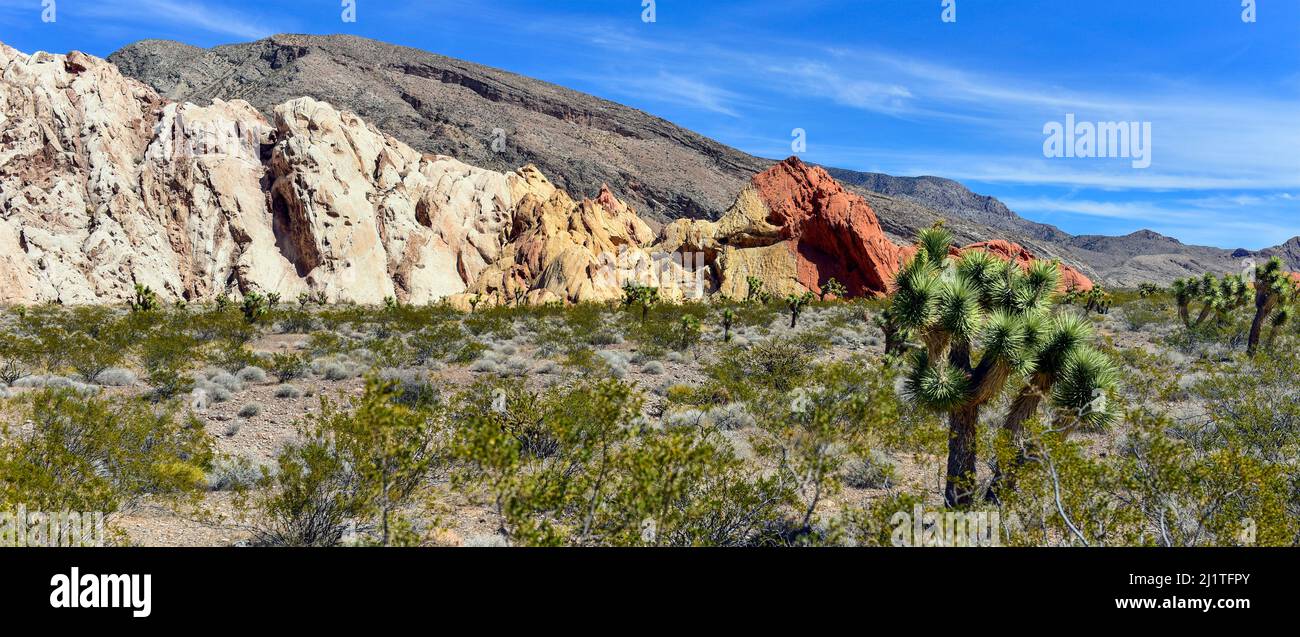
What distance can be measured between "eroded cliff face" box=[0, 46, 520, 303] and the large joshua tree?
157ft

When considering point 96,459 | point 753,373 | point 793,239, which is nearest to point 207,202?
point 793,239

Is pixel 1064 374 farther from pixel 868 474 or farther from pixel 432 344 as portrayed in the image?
pixel 432 344

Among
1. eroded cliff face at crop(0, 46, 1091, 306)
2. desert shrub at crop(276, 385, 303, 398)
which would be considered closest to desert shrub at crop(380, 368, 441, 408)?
desert shrub at crop(276, 385, 303, 398)

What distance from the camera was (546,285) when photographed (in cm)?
4672

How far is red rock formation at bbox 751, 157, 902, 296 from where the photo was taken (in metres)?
54.7

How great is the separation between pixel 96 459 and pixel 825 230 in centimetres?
5398

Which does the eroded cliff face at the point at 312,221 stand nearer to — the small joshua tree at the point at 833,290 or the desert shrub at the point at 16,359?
the small joshua tree at the point at 833,290

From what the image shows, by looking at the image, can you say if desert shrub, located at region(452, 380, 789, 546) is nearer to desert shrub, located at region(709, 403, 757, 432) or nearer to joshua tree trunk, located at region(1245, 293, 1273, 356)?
desert shrub, located at region(709, 403, 757, 432)

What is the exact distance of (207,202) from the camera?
50.8 metres

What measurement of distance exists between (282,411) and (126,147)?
51805 millimetres

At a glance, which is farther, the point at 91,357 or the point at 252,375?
the point at 91,357
